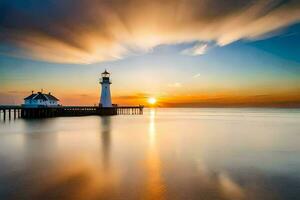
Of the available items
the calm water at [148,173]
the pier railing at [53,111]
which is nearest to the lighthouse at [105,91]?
the pier railing at [53,111]

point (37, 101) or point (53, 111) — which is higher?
point (37, 101)

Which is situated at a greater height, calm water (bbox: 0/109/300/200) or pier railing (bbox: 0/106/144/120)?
pier railing (bbox: 0/106/144/120)

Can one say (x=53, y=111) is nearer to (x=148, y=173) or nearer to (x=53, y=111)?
(x=53, y=111)

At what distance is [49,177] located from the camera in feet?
30.6

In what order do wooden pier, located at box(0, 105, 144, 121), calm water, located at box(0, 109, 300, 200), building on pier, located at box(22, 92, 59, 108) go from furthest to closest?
building on pier, located at box(22, 92, 59, 108) < wooden pier, located at box(0, 105, 144, 121) < calm water, located at box(0, 109, 300, 200)

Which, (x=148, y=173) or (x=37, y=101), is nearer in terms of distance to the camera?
(x=148, y=173)

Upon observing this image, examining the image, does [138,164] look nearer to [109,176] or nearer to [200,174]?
[109,176]

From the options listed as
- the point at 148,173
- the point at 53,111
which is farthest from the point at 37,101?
the point at 148,173

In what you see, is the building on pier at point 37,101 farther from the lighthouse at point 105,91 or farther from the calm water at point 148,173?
the calm water at point 148,173

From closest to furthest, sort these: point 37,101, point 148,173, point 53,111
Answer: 1. point 148,173
2. point 37,101
3. point 53,111

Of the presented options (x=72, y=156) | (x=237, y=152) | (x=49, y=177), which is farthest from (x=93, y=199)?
(x=237, y=152)

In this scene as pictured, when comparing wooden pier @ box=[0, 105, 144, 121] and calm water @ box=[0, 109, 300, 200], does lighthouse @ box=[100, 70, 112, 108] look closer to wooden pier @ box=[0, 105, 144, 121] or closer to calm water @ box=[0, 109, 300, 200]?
wooden pier @ box=[0, 105, 144, 121]

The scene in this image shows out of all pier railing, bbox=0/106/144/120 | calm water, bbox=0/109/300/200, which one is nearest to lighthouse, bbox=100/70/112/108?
pier railing, bbox=0/106/144/120

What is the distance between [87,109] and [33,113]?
13.5m
